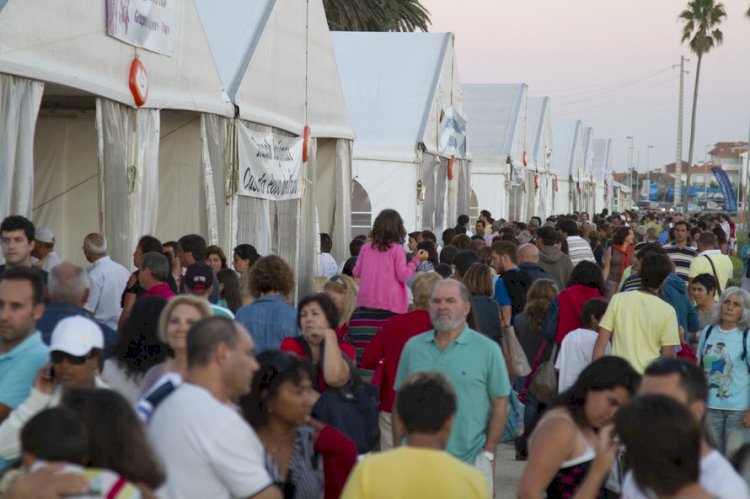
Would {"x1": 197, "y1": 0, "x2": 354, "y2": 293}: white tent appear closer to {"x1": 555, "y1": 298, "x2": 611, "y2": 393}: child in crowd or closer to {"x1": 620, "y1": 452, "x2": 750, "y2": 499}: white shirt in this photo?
{"x1": 555, "y1": 298, "x2": 611, "y2": 393}: child in crowd

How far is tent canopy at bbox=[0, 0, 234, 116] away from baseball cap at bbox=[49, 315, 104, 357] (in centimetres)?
428

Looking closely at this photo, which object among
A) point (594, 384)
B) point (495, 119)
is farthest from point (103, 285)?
point (495, 119)

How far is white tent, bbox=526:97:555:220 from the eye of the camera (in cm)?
4147

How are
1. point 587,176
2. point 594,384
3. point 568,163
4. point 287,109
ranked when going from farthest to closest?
point 587,176 < point 568,163 < point 287,109 < point 594,384

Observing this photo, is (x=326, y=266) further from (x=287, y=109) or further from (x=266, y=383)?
(x=266, y=383)

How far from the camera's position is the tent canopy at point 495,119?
115 feet

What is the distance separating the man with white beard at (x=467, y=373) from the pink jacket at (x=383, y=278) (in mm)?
3392

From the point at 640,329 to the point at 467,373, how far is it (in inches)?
83.6

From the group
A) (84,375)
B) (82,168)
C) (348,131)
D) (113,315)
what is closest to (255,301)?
(113,315)

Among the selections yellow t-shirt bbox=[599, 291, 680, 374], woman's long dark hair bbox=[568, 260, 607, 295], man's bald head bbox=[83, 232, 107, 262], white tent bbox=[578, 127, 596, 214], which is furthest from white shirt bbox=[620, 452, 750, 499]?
white tent bbox=[578, 127, 596, 214]

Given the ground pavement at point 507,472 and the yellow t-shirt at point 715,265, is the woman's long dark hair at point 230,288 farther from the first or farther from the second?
the yellow t-shirt at point 715,265

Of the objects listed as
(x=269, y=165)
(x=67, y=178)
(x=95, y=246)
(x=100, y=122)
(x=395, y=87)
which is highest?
(x=395, y=87)

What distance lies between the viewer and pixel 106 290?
9602 millimetres

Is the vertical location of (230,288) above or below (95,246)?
below
